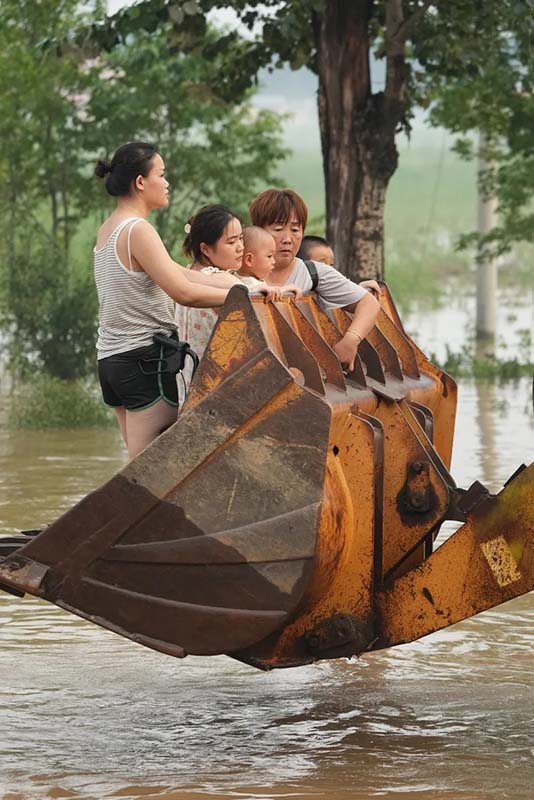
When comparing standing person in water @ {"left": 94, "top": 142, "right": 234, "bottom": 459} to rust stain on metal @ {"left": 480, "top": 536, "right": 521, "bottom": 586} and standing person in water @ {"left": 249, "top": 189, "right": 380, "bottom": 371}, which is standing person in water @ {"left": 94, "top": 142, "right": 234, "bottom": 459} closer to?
standing person in water @ {"left": 249, "top": 189, "right": 380, "bottom": 371}

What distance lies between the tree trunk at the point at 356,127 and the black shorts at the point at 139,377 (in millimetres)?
8580

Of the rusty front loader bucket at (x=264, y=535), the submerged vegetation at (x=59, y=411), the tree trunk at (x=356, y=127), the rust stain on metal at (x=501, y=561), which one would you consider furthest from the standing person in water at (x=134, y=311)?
the submerged vegetation at (x=59, y=411)

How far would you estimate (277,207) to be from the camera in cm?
733

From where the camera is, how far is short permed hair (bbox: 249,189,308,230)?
24.0 ft

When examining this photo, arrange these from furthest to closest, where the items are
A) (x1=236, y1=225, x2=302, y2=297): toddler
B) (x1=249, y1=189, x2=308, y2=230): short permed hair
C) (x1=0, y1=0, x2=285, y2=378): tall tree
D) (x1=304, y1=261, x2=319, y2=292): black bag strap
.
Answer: (x1=0, y1=0, x2=285, y2=378): tall tree < (x1=249, y1=189, x2=308, y2=230): short permed hair < (x1=304, y1=261, x2=319, y2=292): black bag strap < (x1=236, y1=225, x2=302, y2=297): toddler

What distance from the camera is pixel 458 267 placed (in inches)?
1764

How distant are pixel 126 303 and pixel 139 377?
0.88 feet

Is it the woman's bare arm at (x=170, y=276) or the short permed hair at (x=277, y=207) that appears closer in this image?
the woman's bare arm at (x=170, y=276)

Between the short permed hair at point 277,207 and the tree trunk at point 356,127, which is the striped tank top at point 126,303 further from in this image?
the tree trunk at point 356,127

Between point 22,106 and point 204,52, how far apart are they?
4227mm

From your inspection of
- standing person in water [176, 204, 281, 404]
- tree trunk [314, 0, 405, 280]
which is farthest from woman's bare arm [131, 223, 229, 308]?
tree trunk [314, 0, 405, 280]

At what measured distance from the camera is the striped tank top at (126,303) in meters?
6.41

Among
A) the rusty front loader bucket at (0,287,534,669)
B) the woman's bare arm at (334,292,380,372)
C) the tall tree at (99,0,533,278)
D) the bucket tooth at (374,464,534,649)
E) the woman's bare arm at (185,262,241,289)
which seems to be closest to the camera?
the rusty front loader bucket at (0,287,534,669)

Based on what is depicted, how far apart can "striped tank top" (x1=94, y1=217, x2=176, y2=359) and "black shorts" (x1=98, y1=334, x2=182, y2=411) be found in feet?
0.09
